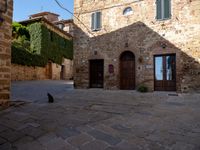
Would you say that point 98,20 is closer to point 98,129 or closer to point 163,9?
point 163,9

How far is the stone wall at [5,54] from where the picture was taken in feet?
15.9

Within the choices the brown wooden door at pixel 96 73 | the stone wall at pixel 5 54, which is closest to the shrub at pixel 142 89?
the brown wooden door at pixel 96 73

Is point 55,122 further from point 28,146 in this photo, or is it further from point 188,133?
point 188,133

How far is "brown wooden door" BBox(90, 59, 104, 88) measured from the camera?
11.6 meters

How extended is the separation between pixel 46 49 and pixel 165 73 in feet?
44.7

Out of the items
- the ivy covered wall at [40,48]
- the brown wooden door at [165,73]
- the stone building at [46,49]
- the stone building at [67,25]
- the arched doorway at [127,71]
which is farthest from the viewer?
the stone building at [67,25]

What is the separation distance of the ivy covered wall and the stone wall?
11.3 meters

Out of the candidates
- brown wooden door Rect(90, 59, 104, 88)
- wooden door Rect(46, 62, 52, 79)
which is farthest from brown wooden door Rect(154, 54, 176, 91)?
wooden door Rect(46, 62, 52, 79)

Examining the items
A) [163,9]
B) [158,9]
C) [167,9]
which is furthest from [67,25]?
[167,9]

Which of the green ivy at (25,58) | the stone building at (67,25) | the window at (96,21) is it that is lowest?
the green ivy at (25,58)

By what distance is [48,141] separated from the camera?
3057 millimetres

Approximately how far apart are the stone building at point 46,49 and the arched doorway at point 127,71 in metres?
9.19

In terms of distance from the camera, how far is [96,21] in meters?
11.6

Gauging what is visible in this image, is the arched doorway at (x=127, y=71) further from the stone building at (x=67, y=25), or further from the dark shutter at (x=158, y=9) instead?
the stone building at (x=67, y=25)
